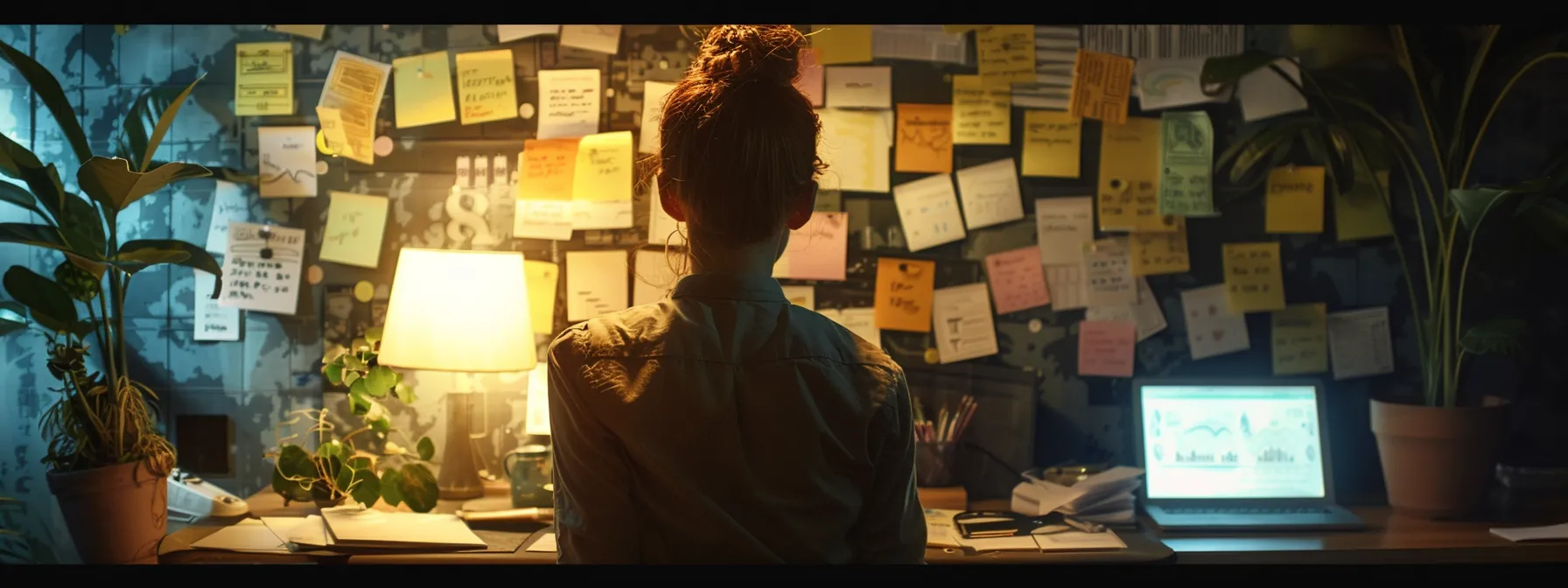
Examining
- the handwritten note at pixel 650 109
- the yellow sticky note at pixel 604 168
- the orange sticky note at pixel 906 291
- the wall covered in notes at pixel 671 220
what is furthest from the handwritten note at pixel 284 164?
the orange sticky note at pixel 906 291

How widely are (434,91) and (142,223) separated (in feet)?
2.32

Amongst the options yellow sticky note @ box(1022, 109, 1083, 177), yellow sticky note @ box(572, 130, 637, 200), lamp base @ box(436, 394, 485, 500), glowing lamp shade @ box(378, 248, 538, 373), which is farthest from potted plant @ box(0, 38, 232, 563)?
yellow sticky note @ box(1022, 109, 1083, 177)

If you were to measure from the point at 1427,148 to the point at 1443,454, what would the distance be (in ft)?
2.23

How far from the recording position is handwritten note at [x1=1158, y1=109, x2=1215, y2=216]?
2.38 metres

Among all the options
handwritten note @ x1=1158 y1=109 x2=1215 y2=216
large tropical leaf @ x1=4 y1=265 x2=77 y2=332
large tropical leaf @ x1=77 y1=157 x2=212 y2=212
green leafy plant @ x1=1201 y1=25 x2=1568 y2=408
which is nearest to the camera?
large tropical leaf @ x1=77 y1=157 x2=212 y2=212

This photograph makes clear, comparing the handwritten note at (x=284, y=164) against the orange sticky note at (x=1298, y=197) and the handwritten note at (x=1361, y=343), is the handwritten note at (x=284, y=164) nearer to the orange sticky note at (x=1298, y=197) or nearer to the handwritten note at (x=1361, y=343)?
the orange sticky note at (x=1298, y=197)

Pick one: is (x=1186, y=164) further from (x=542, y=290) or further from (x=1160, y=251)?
(x=542, y=290)

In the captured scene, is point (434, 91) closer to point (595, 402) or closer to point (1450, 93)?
point (595, 402)

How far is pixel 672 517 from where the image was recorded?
3.44 feet

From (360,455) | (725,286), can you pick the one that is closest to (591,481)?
(725,286)

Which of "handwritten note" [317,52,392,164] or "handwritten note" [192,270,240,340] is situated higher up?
"handwritten note" [317,52,392,164]

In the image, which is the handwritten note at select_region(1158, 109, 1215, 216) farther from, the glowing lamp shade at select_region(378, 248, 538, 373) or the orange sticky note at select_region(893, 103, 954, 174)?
the glowing lamp shade at select_region(378, 248, 538, 373)

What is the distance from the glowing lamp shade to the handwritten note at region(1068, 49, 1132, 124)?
1.26 metres

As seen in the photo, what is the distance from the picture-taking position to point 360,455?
216cm
